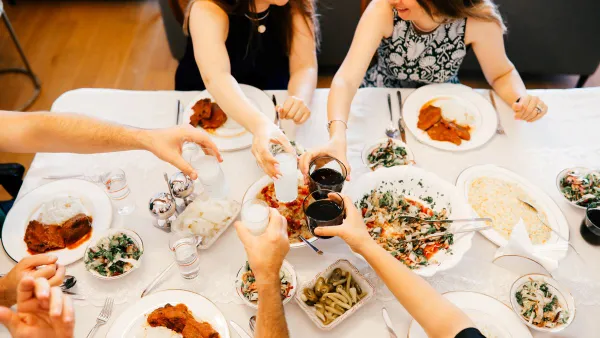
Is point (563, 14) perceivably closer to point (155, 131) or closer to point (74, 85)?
point (155, 131)

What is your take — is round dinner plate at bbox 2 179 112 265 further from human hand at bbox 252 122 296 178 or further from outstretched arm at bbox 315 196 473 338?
outstretched arm at bbox 315 196 473 338

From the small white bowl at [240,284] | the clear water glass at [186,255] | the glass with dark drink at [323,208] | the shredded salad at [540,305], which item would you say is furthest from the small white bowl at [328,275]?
the shredded salad at [540,305]

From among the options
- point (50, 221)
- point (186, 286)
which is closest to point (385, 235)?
point (186, 286)

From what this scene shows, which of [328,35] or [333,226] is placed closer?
[333,226]

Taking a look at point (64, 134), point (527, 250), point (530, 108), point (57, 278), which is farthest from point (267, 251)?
point (530, 108)

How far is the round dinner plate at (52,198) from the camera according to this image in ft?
5.34

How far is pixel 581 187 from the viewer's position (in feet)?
5.82

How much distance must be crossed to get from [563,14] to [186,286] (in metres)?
3.17

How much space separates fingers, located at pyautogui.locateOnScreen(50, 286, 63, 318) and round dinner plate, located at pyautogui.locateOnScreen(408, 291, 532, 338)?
1037mm

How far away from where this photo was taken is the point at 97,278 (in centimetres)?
159

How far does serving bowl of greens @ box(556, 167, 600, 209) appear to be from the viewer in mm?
1737

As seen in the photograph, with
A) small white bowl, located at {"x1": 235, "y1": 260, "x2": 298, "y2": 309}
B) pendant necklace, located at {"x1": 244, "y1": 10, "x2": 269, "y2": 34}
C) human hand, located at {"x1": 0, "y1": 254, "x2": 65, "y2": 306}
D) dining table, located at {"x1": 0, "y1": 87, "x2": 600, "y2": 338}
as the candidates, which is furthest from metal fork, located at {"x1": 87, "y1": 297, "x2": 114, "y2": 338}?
pendant necklace, located at {"x1": 244, "y1": 10, "x2": 269, "y2": 34}

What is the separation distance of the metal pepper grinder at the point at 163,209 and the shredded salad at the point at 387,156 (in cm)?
82

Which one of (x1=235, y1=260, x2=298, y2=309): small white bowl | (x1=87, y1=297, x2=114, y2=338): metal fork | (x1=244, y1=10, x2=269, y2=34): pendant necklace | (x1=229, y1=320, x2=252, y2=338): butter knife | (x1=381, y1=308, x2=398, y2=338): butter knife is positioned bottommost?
(x1=87, y1=297, x2=114, y2=338): metal fork
